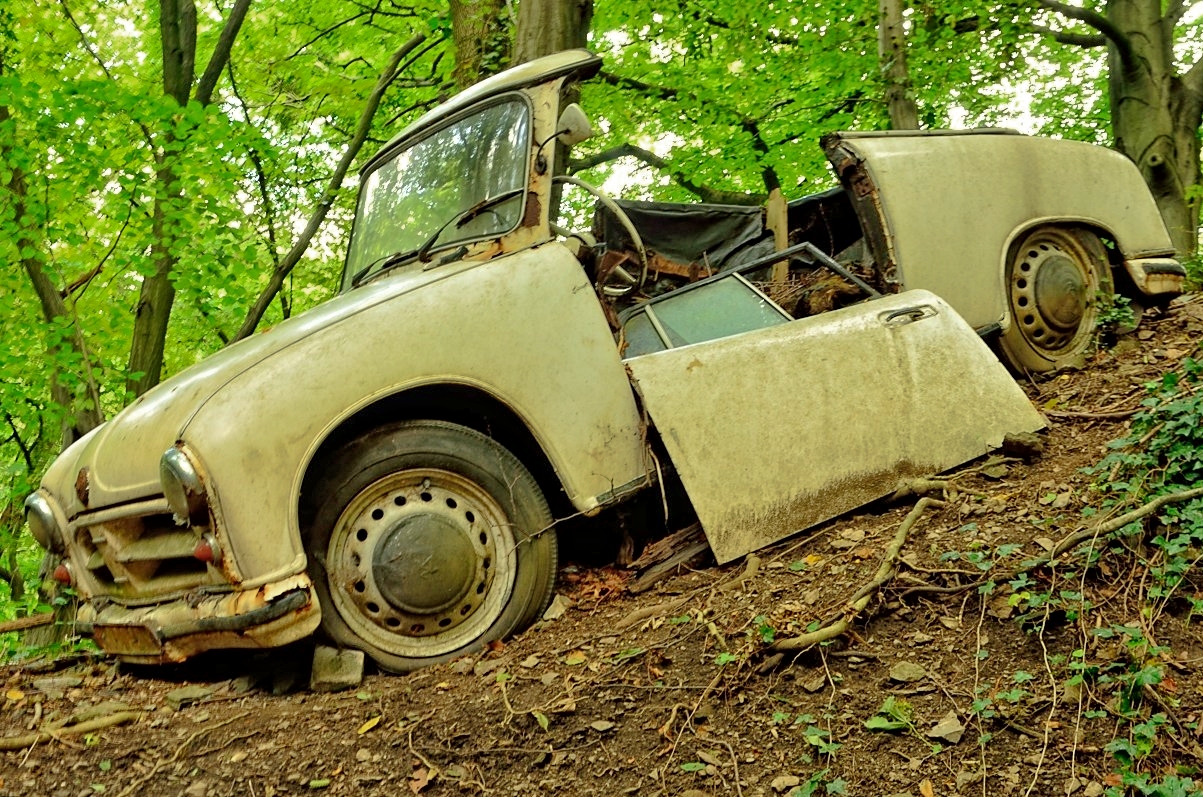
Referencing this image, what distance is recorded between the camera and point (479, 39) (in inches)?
305

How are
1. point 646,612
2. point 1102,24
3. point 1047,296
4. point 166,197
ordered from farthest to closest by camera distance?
point 1102,24, point 166,197, point 1047,296, point 646,612

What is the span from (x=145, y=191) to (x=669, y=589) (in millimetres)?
5602

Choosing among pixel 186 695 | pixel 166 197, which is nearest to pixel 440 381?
pixel 186 695

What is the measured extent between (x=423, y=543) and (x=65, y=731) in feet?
4.45

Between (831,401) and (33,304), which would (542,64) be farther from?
(33,304)

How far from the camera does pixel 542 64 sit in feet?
14.4

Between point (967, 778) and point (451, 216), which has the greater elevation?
point (451, 216)

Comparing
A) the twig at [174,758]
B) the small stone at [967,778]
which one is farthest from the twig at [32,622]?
the small stone at [967,778]

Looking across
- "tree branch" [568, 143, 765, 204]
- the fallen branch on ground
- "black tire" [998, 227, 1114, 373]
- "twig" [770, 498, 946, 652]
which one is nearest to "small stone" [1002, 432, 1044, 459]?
"twig" [770, 498, 946, 652]

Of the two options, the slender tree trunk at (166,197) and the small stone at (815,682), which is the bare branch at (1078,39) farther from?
the small stone at (815,682)

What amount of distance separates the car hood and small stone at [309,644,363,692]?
86cm

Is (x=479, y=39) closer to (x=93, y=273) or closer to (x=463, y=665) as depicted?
(x=93, y=273)

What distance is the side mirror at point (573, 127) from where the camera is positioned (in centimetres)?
416

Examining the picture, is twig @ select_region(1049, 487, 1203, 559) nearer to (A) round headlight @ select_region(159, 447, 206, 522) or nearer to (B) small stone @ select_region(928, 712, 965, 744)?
(B) small stone @ select_region(928, 712, 965, 744)
